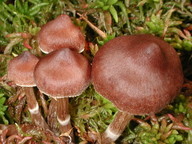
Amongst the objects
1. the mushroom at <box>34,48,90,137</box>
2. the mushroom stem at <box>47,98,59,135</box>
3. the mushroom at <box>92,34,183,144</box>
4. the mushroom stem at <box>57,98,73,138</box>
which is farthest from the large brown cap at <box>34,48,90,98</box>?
the mushroom stem at <box>47,98,59,135</box>

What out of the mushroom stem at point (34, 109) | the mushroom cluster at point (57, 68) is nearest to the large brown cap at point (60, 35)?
the mushroom cluster at point (57, 68)

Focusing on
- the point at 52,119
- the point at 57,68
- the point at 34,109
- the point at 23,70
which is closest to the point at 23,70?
the point at 23,70

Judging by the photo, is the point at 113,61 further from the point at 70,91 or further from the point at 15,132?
the point at 15,132

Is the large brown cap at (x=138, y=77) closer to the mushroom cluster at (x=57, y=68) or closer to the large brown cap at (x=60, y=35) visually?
the mushroom cluster at (x=57, y=68)

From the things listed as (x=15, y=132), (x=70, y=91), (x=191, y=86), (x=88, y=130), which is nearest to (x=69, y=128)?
(x=88, y=130)

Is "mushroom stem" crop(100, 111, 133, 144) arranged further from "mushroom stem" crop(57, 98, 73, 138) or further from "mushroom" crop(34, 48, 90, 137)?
"mushroom" crop(34, 48, 90, 137)

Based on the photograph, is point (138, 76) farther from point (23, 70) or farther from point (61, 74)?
point (23, 70)
